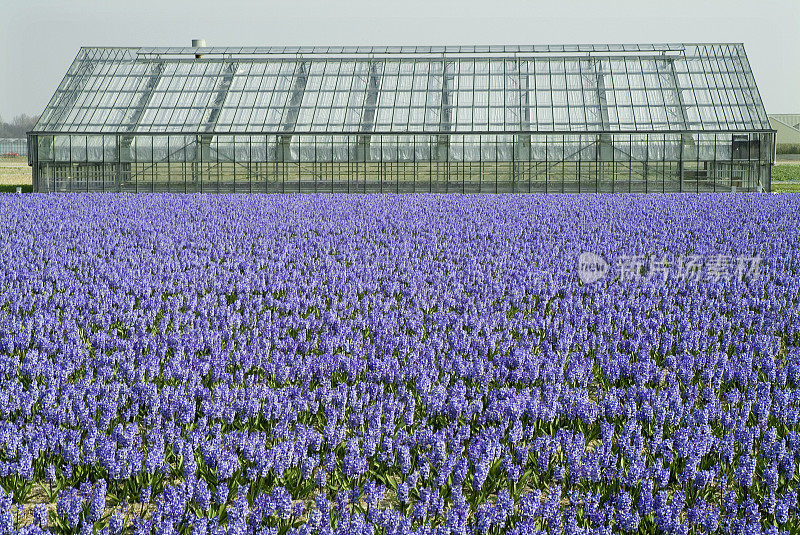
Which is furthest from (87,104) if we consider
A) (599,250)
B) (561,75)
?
(599,250)

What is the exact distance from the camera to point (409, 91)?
37281 millimetres

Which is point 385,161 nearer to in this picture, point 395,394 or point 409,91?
point 409,91

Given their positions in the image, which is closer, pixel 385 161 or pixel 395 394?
pixel 395 394

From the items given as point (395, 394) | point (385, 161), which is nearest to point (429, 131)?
point (385, 161)

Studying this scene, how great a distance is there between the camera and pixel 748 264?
12766 mm

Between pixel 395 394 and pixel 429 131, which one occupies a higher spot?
pixel 395 394

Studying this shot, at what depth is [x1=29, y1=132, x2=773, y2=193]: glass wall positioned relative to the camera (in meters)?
34.0

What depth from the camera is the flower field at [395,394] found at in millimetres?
4434

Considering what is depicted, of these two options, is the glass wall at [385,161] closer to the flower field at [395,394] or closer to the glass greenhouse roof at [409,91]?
the glass greenhouse roof at [409,91]

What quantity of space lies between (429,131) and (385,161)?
6.50ft

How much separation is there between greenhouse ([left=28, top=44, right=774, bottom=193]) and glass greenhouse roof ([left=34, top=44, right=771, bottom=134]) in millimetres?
82

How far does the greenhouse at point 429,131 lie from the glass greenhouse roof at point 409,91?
8 cm

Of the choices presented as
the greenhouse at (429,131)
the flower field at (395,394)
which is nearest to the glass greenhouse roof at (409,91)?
the greenhouse at (429,131)

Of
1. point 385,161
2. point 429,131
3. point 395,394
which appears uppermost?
point 395,394
